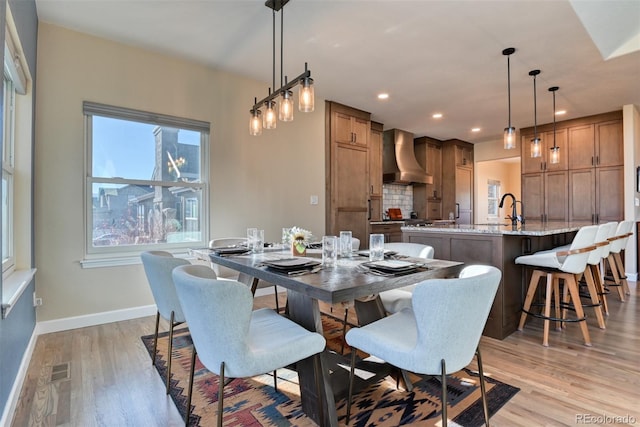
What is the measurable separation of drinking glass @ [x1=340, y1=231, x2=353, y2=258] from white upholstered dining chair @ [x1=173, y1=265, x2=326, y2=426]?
0.73 metres

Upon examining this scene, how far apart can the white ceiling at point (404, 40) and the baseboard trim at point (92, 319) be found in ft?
8.31

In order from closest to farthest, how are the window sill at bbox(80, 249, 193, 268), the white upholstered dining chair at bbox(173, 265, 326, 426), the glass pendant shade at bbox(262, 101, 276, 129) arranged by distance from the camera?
the white upholstered dining chair at bbox(173, 265, 326, 426) → the glass pendant shade at bbox(262, 101, 276, 129) → the window sill at bbox(80, 249, 193, 268)

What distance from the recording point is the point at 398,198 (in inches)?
275

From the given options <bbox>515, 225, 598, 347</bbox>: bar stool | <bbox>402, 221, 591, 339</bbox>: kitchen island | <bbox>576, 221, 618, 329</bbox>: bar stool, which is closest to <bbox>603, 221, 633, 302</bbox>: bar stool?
<bbox>576, 221, 618, 329</bbox>: bar stool

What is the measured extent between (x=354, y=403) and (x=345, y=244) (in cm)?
88

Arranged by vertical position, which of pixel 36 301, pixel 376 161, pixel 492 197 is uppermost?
pixel 376 161

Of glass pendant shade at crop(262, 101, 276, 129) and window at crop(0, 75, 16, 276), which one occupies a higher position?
glass pendant shade at crop(262, 101, 276, 129)

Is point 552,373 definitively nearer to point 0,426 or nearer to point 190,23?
point 0,426

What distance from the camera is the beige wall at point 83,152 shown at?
279 centimetres

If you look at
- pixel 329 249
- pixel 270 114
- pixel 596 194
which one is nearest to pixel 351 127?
pixel 270 114

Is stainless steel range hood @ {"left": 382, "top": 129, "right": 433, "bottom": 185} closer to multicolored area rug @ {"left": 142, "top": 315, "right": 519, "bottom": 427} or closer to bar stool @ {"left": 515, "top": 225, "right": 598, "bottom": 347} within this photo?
bar stool @ {"left": 515, "top": 225, "right": 598, "bottom": 347}

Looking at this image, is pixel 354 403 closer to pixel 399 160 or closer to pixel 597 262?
pixel 597 262

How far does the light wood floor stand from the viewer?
1648 millimetres

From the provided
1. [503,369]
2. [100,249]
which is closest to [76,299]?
[100,249]
